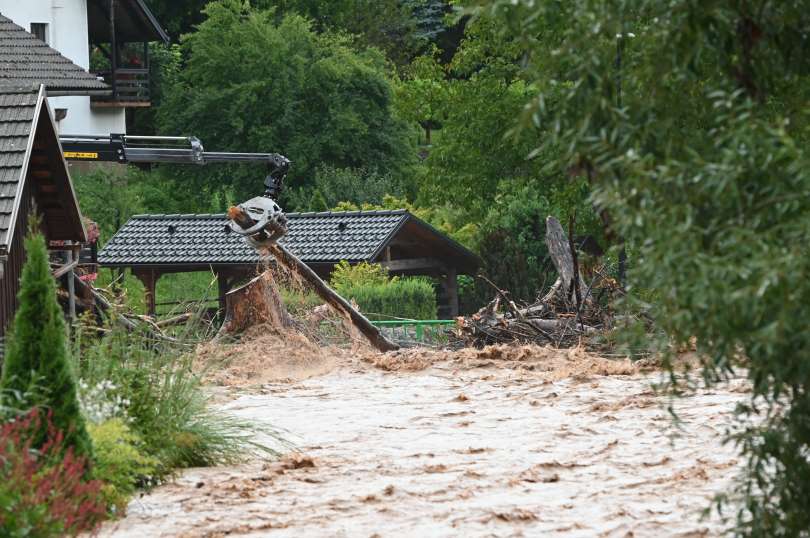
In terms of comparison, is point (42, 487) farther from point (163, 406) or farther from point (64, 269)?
point (64, 269)

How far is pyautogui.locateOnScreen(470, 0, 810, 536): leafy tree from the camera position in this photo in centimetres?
534

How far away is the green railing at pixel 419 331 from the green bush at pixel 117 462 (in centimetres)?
1243

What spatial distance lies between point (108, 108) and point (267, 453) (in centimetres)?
3713

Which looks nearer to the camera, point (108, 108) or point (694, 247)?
point (694, 247)

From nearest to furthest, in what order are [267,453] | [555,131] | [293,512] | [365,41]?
[555,131]
[293,512]
[267,453]
[365,41]

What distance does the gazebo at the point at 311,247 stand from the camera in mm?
31750

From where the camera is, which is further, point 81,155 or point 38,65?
point 38,65

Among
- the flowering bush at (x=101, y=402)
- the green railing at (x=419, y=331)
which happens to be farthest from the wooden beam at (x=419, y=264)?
the flowering bush at (x=101, y=402)

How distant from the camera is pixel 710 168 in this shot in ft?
17.9

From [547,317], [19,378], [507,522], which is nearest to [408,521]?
[507,522]

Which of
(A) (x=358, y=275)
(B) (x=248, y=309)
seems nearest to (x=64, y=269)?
(B) (x=248, y=309)

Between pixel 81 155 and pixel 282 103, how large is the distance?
900 inches

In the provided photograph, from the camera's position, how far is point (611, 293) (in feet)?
66.1

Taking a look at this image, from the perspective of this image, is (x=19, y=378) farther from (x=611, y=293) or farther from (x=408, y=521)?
(x=611, y=293)
